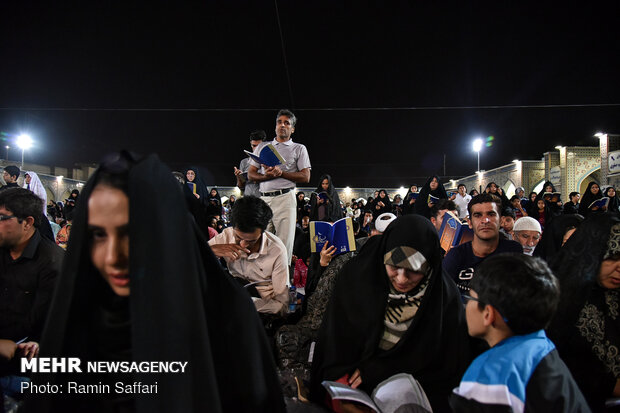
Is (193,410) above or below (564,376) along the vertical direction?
above

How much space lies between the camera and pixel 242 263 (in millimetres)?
3104

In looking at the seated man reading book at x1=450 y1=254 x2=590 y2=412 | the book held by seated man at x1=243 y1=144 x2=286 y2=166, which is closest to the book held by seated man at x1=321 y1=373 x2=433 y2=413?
the seated man reading book at x1=450 y1=254 x2=590 y2=412

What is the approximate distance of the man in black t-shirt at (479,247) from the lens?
285 centimetres

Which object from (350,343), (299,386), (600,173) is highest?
(600,173)

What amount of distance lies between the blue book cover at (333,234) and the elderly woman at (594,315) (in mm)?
1714

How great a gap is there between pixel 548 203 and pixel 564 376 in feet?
31.8

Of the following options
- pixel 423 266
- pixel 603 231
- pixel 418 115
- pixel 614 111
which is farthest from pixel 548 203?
pixel 423 266

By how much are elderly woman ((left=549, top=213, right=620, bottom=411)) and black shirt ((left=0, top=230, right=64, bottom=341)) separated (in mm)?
3192

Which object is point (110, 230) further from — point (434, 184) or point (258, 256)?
point (434, 184)

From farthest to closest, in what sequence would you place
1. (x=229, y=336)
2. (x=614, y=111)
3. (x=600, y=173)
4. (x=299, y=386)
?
(x=600, y=173), (x=614, y=111), (x=299, y=386), (x=229, y=336)

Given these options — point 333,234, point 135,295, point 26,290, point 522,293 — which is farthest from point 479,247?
point 26,290

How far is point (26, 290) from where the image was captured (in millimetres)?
2141

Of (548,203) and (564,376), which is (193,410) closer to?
(564,376)

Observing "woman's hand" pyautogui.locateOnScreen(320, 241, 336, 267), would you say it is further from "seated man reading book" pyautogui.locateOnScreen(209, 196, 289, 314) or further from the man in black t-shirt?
the man in black t-shirt
